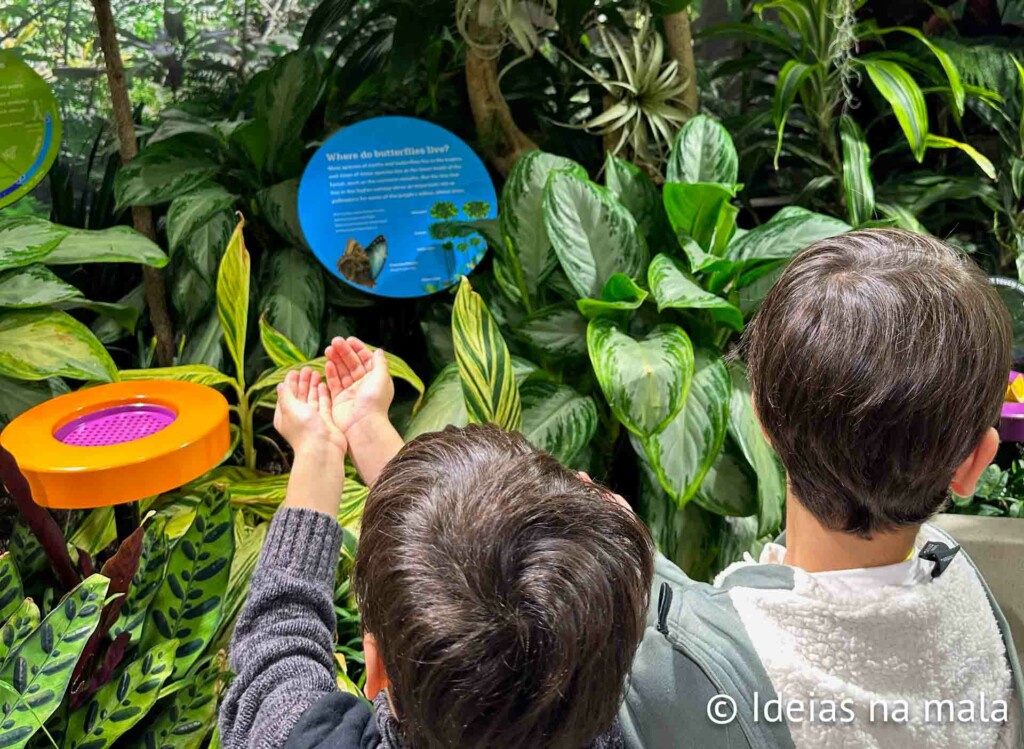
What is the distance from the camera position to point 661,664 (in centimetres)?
68

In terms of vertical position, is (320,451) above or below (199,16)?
below

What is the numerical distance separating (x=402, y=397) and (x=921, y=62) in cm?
141

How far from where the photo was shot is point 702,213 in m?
1.63

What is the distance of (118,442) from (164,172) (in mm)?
978

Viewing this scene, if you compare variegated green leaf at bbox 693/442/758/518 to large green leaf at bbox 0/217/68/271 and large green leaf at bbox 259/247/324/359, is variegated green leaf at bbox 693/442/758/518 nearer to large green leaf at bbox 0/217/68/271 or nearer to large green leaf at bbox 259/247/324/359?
large green leaf at bbox 259/247/324/359

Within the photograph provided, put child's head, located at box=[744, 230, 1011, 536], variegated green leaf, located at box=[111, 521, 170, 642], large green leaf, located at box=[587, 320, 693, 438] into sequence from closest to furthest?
child's head, located at box=[744, 230, 1011, 536] < variegated green leaf, located at box=[111, 521, 170, 642] < large green leaf, located at box=[587, 320, 693, 438]

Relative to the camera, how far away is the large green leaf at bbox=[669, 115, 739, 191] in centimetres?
169

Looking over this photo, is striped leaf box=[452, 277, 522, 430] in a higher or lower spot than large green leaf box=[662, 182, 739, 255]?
lower

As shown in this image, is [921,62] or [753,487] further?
[921,62]

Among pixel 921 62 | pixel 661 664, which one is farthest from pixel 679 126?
pixel 661 664

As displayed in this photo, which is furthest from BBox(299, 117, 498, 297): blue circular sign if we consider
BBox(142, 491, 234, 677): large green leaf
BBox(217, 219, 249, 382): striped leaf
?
BBox(142, 491, 234, 677): large green leaf

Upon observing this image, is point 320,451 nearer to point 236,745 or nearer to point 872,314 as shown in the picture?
point 236,745

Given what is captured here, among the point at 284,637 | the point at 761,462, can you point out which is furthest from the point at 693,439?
the point at 284,637

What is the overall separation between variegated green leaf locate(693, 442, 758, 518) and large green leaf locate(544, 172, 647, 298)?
39 centimetres
